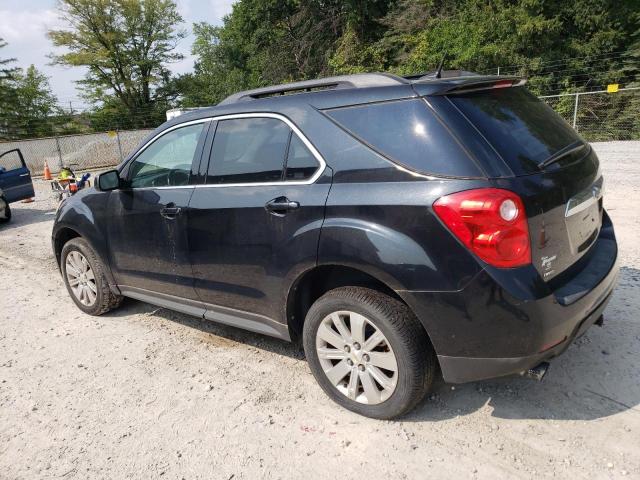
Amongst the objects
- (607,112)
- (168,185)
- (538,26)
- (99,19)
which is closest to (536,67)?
(538,26)

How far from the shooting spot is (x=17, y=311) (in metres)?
4.98

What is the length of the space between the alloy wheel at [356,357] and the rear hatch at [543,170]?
907 millimetres

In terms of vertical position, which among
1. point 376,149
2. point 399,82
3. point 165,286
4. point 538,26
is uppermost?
point 538,26

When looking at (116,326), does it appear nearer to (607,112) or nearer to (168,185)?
(168,185)

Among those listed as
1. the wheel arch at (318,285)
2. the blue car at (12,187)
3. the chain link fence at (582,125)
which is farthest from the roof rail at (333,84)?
the chain link fence at (582,125)

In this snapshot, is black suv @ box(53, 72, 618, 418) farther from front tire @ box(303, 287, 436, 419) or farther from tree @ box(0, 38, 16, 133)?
tree @ box(0, 38, 16, 133)

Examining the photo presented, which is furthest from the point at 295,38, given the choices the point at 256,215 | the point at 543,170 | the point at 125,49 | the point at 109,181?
the point at 543,170

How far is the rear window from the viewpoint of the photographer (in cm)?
244

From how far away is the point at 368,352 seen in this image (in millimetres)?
2730

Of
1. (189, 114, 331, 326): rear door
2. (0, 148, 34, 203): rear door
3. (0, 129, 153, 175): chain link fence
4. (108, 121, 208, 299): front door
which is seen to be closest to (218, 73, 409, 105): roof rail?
(189, 114, 331, 326): rear door

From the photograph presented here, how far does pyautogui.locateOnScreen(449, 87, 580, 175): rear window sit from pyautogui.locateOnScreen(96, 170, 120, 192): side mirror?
276 cm

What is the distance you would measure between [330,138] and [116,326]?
2827mm

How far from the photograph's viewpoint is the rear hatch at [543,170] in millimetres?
2359

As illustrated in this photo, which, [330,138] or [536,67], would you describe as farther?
[536,67]
